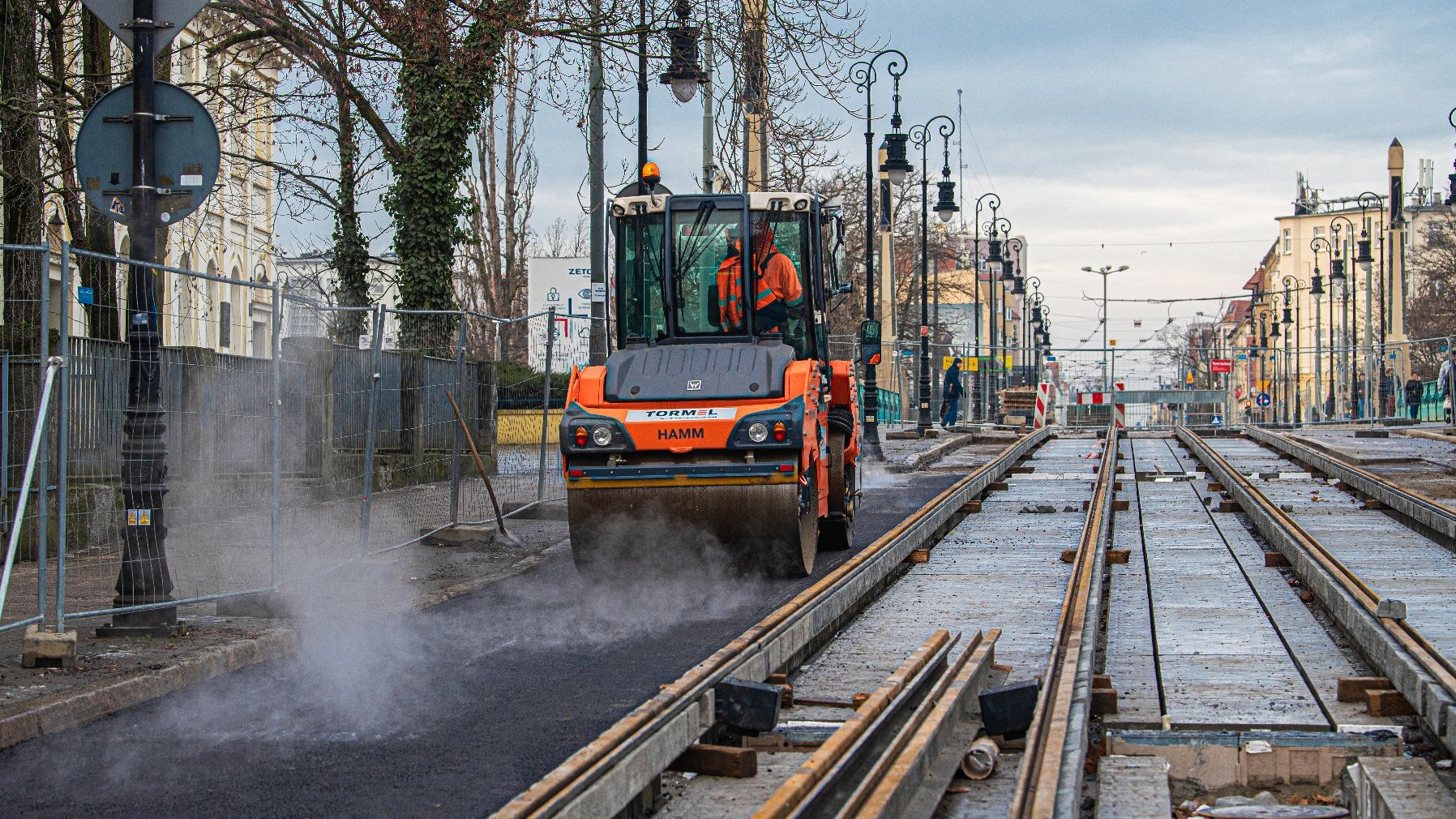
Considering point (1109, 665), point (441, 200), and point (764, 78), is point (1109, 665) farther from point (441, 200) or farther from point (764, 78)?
point (441, 200)

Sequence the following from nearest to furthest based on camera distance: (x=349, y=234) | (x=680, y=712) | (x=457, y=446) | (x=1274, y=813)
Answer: (x=1274, y=813), (x=680, y=712), (x=457, y=446), (x=349, y=234)

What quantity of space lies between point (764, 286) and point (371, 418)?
3.31 m

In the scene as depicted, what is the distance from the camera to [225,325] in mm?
10344

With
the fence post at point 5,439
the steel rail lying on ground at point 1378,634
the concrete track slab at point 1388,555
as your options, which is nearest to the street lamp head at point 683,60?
the steel rail lying on ground at point 1378,634

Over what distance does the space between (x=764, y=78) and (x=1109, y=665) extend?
10822 millimetres

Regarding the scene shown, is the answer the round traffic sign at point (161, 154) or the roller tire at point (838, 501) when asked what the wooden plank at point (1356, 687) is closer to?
the roller tire at point (838, 501)

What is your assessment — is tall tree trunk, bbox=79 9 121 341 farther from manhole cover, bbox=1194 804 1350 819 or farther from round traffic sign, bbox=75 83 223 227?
manhole cover, bbox=1194 804 1350 819

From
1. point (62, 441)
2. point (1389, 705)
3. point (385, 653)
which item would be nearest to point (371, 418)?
point (385, 653)

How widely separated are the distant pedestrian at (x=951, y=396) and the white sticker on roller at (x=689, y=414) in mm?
32689

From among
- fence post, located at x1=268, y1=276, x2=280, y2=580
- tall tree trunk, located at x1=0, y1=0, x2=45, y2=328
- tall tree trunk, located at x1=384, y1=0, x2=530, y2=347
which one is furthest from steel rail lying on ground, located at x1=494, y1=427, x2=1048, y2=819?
tall tree trunk, located at x1=384, y1=0, x2=530, y2=347

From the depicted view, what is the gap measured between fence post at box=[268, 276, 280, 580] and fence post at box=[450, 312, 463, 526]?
332cm

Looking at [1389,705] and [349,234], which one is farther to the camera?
[349,234]

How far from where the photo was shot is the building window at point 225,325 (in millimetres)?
10141

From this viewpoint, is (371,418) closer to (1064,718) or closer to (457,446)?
(457,446)
